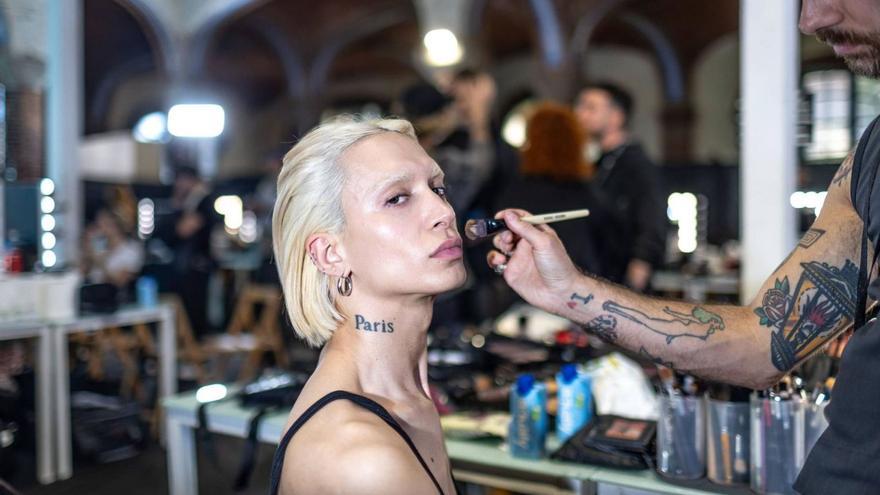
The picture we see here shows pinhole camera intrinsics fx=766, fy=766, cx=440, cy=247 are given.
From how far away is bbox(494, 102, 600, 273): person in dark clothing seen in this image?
121 inches

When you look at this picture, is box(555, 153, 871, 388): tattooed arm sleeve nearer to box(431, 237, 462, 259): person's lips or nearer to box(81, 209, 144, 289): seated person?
box(431, 237, 462, 259): person's lips

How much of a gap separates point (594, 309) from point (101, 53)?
34.7 ft

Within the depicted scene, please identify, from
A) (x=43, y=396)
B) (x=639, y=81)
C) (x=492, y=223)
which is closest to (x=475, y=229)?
(x=492, y=223)

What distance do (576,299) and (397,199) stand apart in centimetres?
42

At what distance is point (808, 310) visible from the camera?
1.36m

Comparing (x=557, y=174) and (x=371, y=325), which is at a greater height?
(x=557, y=174)

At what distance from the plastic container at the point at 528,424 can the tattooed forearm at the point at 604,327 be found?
378 mm

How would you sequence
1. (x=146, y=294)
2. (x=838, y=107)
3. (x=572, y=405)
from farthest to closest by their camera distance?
(x=838, y=107) → (x=146, y=294) → (x=572, y=405)

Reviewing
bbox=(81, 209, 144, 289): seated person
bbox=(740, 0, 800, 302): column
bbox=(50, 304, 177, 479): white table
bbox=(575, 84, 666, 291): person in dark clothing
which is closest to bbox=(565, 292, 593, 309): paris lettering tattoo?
bbox=(740, 0, 800, 302): column

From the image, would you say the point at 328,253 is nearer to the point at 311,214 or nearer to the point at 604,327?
the point at 311,214

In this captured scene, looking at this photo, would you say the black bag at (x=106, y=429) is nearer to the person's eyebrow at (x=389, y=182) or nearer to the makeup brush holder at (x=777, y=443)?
the person's eyebrow at (x=389, y=182)

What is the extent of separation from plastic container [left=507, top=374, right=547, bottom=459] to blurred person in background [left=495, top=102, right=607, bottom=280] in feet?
4.37

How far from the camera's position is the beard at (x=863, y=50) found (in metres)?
1.09

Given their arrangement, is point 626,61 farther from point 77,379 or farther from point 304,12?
point 77,379
